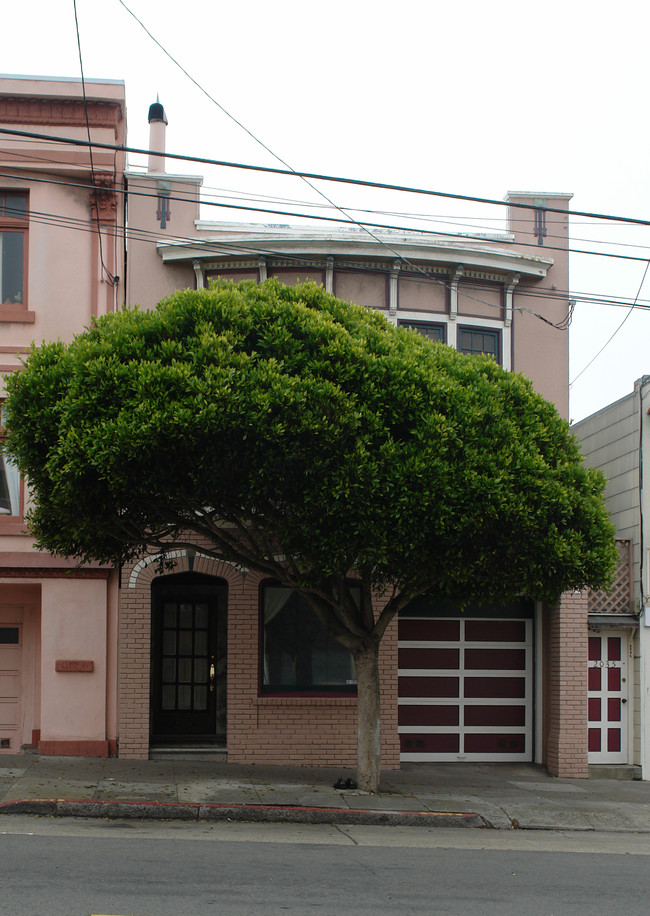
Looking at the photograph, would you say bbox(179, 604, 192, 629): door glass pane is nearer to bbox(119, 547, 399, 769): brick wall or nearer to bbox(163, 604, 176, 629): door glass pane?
bbox(163, 604, 176, 629): door glass pane

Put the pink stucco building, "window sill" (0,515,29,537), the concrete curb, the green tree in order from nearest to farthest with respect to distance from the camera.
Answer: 1. the green tree
2. the concrete curb
3. "window sill" (0,515,29,537)
4. the pink stucco building

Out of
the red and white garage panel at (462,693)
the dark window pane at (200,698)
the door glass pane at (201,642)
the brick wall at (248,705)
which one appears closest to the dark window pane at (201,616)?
the door glass pane at (201,642)

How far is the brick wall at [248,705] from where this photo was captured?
1573 cm

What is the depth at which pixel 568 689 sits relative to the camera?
16.5m

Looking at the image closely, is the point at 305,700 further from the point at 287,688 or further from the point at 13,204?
the point at 13,204

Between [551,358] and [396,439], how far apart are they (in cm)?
615

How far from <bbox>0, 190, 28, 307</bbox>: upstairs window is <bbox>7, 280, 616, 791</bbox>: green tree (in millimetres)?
4590

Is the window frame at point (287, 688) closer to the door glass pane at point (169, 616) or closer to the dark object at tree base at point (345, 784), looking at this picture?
the door glass pane at point (169, 616)

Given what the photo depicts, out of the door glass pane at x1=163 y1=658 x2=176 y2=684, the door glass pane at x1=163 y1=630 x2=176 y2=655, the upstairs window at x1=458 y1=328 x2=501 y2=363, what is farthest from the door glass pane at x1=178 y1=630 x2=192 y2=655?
the upstairs window at x1=458 y1=328 x2=501 y2=363

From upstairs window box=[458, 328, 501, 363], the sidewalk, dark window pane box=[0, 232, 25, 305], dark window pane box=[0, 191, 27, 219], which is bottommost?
the sidewalk

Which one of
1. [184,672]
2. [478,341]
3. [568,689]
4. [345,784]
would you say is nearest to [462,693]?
[568,689]

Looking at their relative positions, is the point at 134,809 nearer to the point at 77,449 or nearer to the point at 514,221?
the point at 77,449

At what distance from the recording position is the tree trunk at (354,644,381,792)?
13.3m

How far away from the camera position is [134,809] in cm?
1197
